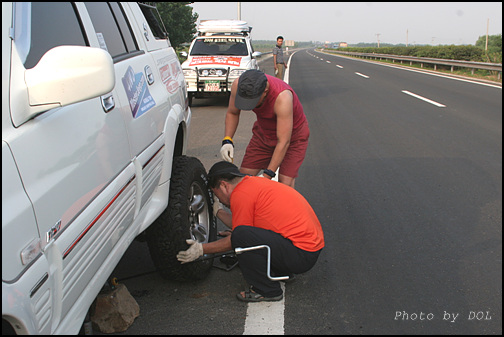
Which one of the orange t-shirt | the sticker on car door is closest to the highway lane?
the orange t-shirt

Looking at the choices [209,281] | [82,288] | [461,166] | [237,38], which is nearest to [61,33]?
[82,288]

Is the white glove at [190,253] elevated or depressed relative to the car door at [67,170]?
depressed

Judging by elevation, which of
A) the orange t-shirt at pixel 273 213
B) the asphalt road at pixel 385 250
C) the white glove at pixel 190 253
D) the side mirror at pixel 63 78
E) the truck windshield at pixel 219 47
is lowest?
the asphalt road at pixel 385 250

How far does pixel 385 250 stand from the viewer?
12.7ft

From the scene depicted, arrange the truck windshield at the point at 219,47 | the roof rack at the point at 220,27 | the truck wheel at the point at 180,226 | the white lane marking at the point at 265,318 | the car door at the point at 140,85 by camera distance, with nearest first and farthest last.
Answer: the car door at the point at 140,85 < the white lane marking at the point at 265,318 < the truck wheel at the point at 180,226 < the truck windshield at the point at 219,47 < the roof rack at the point at 220,27

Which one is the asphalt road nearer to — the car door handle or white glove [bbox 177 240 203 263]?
white glove [bbox 177 240 203 263]

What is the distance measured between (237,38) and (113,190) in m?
11.8

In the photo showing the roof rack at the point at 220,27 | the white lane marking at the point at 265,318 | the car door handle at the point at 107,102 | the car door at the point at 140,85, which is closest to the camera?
the car door handle at the point at 107,102

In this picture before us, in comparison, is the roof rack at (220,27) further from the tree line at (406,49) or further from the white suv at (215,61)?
the tree line at (406,49)

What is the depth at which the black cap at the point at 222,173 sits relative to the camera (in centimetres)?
326

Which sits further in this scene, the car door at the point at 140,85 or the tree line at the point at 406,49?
the tree line at the point at 406,49

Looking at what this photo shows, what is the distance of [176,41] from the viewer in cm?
3475

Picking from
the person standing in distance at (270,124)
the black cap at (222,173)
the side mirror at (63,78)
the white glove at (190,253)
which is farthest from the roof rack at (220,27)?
the side mirror at (63,78)

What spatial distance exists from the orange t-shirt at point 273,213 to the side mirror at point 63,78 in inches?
64.2
